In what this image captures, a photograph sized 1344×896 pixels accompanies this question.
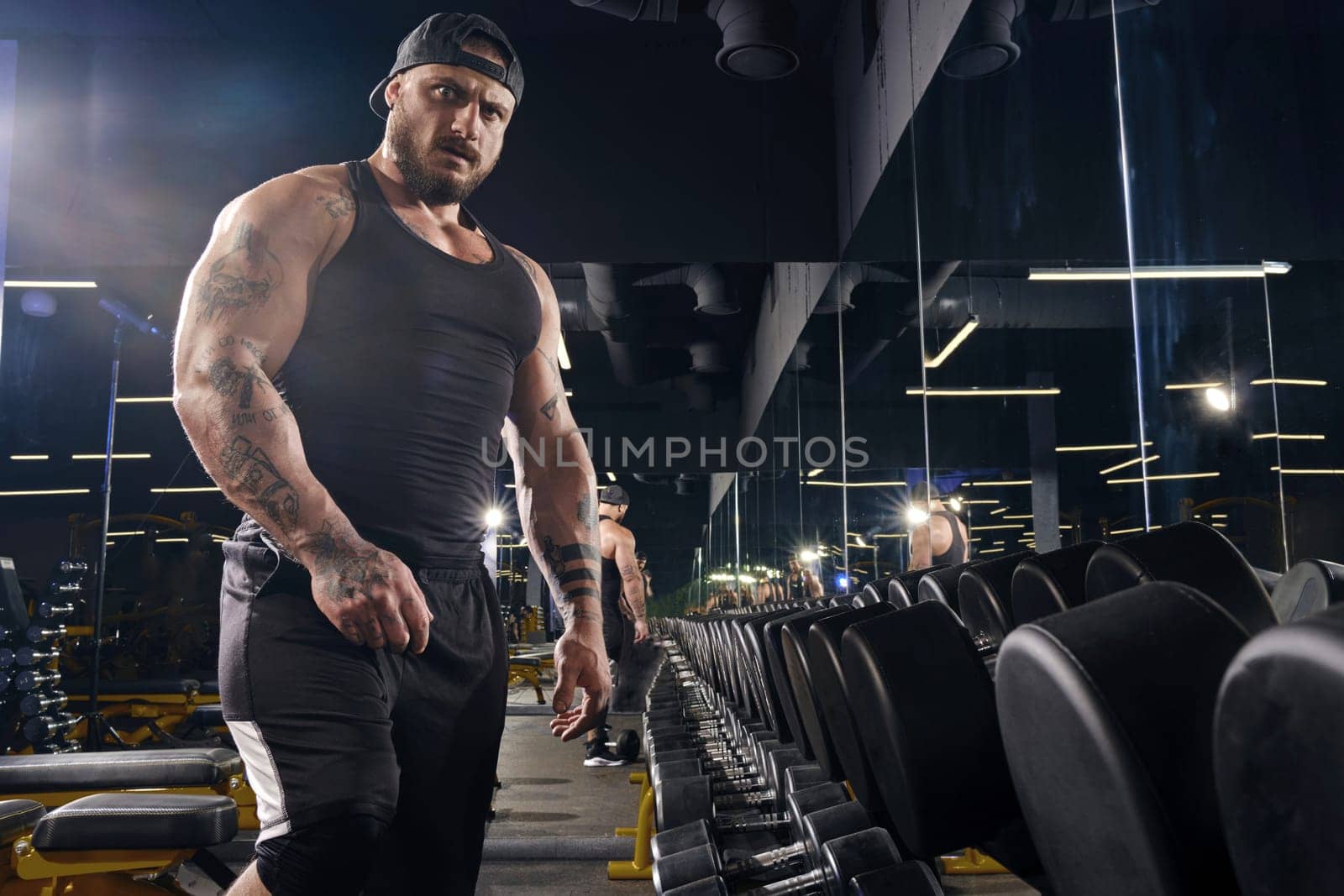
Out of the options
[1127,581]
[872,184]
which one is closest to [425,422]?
[1127,581]

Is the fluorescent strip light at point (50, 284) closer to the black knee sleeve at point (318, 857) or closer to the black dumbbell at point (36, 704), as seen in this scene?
the black dumbbell at point (36, 704)

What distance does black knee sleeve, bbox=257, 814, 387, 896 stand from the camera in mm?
1164

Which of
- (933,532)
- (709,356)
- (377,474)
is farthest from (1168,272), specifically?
(709,356)

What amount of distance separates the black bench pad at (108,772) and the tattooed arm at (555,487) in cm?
136

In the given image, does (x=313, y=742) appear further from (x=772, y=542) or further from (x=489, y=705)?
(x=772, y=542)

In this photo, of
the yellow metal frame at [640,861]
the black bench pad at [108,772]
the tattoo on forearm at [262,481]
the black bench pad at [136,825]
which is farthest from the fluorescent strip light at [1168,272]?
the black bench pad at [108,772]

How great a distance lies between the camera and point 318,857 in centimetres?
117

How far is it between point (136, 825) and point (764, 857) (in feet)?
4.24

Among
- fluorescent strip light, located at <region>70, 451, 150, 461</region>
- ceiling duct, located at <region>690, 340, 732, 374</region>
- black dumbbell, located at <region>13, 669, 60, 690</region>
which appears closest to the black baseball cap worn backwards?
black dumbbell, located at <region>13, 669, 60, 690</region>

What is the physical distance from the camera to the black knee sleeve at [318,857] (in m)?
1.16

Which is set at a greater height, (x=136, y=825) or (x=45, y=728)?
(x=136, y=825)

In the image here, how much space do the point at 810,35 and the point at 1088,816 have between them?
15.0 feet

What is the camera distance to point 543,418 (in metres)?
1.84

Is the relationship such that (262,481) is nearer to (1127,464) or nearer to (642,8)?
(1127,464)
